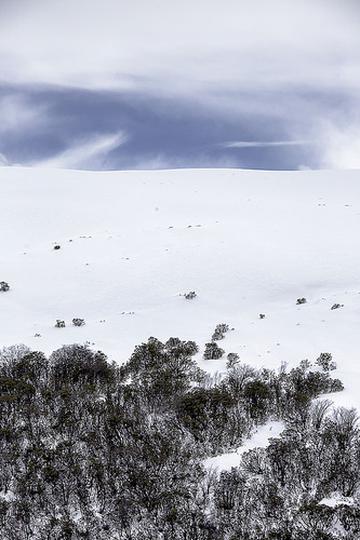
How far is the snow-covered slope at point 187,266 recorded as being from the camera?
73.3 feet

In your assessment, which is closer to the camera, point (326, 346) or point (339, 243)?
point (326, 346)

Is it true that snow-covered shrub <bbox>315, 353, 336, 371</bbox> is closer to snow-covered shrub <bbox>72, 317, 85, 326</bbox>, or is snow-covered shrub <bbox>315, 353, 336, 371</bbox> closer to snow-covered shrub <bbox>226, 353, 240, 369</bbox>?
snow-covered shrub <bbox>226, 353, 240, 369</bbox>

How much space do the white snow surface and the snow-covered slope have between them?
2.62 metres

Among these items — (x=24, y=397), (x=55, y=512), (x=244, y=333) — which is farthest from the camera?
(x=244, y=333)

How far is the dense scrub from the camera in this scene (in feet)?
33.6

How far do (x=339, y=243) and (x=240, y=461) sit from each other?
2431cm

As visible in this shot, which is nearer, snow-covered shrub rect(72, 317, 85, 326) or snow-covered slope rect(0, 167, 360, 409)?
snow-covered slope rect(0, 167, 360, 409)

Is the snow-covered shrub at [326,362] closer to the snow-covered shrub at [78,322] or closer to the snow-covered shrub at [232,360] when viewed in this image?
the snow-covered shrub at [232,360]

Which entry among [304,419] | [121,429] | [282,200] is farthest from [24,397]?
[282,200]

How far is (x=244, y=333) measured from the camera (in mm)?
22391

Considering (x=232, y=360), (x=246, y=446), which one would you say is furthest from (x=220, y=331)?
(x=246, y=446)

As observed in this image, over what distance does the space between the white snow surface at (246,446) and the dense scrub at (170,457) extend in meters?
0.28

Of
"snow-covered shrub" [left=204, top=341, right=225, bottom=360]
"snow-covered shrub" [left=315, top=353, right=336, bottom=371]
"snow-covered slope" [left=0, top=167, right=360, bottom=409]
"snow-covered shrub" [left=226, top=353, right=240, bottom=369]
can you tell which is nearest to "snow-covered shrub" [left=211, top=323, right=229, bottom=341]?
"snow-covered slope" [left=0, top=167, right=360, bottom=409]

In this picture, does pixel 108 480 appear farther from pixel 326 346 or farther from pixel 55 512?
pixel 326 346
